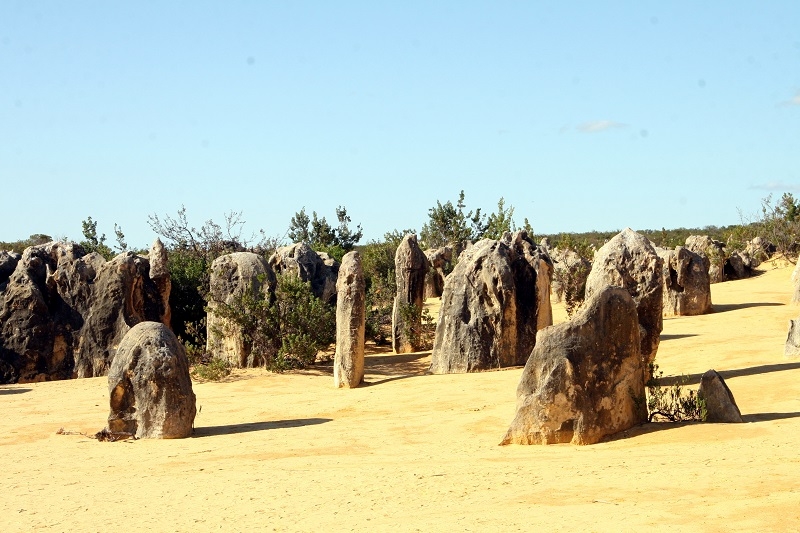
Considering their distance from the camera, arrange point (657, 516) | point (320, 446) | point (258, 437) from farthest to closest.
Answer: point (258, 437) < point (320, 446) < point (657, 516)

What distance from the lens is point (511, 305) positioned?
54.3 ft

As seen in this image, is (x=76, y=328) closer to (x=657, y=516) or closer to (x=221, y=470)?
(x=221, y=470)

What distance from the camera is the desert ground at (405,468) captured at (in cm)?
739

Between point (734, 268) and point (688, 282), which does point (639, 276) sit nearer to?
point (688, 282)

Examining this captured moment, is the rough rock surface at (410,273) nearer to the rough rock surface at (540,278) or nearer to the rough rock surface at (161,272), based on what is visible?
the rough rock surface at (540,278)

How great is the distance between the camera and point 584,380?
9789 millimetres

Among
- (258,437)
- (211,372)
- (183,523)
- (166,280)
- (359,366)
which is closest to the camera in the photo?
(183,523)

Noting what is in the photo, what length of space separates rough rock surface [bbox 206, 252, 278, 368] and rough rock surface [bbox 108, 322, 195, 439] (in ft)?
21.1

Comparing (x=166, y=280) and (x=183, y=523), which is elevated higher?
(x=166, y=280)

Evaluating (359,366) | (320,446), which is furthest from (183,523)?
(359,366)

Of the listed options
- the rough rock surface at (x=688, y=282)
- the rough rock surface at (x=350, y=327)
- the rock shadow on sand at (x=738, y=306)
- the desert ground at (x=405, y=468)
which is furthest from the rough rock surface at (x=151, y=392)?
the rock shadow on sand at (x=738, y=306)

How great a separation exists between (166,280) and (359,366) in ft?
18.2

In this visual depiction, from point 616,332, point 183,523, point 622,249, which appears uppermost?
point 622,249

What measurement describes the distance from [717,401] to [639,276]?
3.42m
